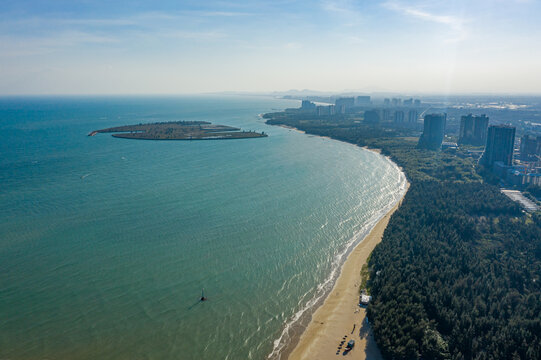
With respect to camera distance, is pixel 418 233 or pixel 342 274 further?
pixel 418 233

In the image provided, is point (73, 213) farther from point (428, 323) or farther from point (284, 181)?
point (428, 323)

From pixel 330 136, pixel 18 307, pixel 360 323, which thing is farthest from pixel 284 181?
pixel 330 136

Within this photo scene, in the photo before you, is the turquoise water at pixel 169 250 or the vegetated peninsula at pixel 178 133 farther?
the vegetated peninsula at pixel 178 133

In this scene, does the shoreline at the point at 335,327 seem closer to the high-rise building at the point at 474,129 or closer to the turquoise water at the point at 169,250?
the turquoise water at the point at 169,250

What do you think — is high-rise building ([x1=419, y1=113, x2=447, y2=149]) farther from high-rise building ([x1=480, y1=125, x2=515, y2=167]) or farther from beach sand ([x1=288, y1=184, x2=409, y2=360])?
beach sand ([x1=288, y1=184, x2=409, y2=360])

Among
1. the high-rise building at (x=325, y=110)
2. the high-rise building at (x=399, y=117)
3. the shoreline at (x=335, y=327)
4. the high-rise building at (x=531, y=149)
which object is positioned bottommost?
the shoreline at (x=335, y=327)

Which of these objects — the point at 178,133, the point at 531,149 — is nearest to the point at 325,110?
the point at 178,133

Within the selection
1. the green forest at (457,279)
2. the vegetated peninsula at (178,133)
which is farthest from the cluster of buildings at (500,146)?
the vegetated peninsula at (178,133)
